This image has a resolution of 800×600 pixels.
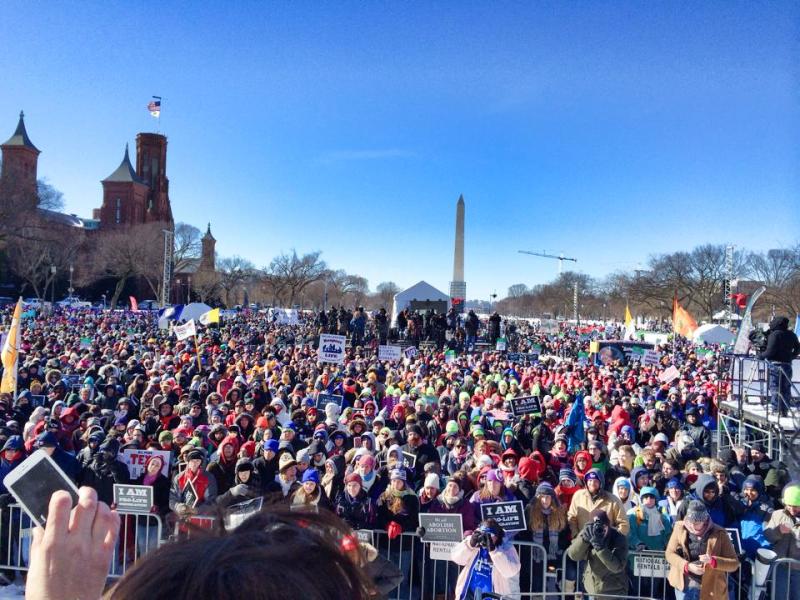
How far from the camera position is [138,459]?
7582 mm

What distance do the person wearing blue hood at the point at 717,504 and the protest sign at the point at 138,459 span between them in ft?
19.4

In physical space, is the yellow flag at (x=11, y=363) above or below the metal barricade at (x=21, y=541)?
above

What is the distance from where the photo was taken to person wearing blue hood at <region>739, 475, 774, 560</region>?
6.05 meters

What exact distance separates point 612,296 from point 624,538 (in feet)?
255

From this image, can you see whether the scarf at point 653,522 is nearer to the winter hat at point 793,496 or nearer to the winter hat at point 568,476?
the winter hat at point 568,476

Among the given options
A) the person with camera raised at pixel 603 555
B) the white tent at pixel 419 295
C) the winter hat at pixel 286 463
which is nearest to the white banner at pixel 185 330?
the winter hat at pixel 286 463

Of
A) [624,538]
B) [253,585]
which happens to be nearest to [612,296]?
[624,538]

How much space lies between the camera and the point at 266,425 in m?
10.0

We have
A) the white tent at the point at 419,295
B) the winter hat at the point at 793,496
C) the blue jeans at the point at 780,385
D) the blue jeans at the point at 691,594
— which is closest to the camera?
the blue jeans at the point at 691,594

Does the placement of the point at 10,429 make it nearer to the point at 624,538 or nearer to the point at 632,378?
the point at 624,538

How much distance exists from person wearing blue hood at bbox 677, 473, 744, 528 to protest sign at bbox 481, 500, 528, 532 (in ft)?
7.07

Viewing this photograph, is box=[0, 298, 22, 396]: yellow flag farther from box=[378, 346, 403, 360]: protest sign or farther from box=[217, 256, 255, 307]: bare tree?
box=[217, 256, 255, 307]: bare tree

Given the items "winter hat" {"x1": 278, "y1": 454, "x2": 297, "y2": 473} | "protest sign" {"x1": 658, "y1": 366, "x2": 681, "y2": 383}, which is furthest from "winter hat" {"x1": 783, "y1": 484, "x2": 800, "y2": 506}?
"protest sign" {"x1": 658, "y1": 366, "x2": 681, "y2": 383}

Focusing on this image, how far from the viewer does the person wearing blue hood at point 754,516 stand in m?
6.05
